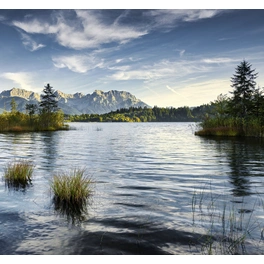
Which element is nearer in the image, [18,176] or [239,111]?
[18,176]

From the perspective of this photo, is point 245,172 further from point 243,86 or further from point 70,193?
point 243,86

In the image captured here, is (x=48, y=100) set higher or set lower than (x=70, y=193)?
higher

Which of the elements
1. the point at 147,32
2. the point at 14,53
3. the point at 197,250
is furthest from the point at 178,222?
the point at 14,53

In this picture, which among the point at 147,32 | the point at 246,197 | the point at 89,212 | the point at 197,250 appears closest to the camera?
the point at 197,250

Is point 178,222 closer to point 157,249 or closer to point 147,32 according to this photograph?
point 157,249

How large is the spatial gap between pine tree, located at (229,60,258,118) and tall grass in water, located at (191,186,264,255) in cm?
4547

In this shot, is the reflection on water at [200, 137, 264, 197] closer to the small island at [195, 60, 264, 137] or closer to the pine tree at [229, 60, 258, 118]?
the small island at [195, 60, 264, 137]

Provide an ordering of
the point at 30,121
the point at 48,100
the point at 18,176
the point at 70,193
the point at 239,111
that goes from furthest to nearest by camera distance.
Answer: the point at 48,100 → the point at 30,121 → the point at 239,111 → the point at 18,176 → the point at 70,193

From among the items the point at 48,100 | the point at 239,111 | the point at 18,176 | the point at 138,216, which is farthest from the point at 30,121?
the point at 138,216

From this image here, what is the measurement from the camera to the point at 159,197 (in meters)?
10.3

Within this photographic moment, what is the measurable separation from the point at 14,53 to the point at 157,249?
15.9 meters

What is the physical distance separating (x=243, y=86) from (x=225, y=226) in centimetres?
5271

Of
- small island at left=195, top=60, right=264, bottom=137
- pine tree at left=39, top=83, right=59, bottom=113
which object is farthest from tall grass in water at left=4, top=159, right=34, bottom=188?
pine tree at left=39, top=83, right=59, bottom=113

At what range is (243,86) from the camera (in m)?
54.4
